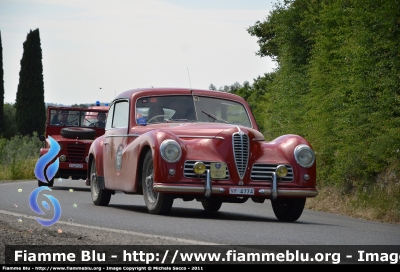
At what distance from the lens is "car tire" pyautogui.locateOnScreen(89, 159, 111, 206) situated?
16.0 meters

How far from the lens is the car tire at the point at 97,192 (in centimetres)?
1598

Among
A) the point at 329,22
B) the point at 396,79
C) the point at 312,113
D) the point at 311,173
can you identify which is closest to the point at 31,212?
the point at 311,173

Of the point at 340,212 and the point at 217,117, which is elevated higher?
the point at 217,117

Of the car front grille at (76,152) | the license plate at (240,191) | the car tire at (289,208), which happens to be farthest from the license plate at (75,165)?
the license plate at (240,191)

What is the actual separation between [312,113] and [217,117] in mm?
7822

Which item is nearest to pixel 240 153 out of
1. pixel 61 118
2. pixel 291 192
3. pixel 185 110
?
pixel 291 192

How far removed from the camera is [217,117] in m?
14.5

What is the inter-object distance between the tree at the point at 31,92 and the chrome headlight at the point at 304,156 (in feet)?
182

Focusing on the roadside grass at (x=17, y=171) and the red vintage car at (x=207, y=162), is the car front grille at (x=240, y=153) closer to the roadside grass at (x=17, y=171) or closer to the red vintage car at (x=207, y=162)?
the red vintage car at (x=207, y=162)

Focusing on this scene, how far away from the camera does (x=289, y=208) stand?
13297mm

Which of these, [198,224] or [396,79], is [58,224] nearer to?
[198,224]

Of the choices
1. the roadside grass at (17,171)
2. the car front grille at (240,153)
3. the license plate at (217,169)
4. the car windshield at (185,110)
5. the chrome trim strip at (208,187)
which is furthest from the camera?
the roadside grass at (17,171)

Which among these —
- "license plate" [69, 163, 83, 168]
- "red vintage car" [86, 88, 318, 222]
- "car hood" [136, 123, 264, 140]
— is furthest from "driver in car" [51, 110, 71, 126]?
"car hood" [136, 123, 264, 140]

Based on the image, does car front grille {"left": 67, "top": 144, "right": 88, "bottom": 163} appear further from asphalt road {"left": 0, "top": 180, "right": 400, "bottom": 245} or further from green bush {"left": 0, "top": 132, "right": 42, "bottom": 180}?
asphalt road {"left": 0, "top": 180, "right": 400, "bottom": 245}
